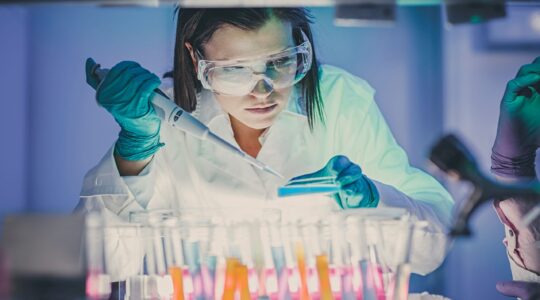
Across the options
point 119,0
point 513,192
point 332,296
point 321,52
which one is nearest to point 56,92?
point 119,0

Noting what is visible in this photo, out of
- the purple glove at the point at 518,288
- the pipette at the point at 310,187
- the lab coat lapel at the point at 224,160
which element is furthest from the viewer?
the lab coat lapel at the point at 224,160

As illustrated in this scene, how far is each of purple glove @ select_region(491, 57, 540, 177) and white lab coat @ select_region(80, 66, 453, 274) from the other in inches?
11.4

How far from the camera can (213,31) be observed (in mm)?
2594

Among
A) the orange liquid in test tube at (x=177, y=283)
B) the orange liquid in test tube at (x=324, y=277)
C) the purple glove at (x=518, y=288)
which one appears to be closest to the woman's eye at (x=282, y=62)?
the orange liquid in test tube at (x=324, y=277)

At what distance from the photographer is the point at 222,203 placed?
2.66 metres

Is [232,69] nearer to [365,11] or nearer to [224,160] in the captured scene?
[224,160]

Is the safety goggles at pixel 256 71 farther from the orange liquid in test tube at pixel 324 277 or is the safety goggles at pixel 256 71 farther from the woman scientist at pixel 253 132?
the orange liquid in test tube at pixel 324 277

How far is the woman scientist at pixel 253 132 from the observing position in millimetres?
2541

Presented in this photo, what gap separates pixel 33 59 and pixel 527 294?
85.6 inches

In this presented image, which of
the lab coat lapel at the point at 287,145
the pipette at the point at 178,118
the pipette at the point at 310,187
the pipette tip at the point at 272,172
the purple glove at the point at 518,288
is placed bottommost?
the purple glove at the point at 518,288

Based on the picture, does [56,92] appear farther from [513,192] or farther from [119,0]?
[513,192]

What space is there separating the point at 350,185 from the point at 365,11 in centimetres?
70

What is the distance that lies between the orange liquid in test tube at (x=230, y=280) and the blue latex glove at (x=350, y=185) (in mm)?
544

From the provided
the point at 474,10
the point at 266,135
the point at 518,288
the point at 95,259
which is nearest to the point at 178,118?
the point at 266,135
